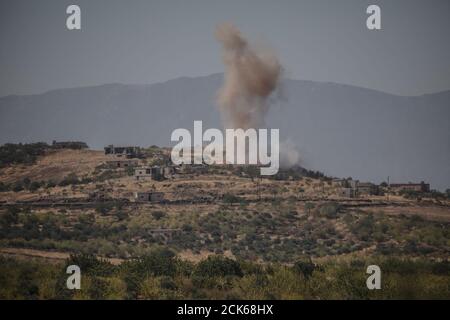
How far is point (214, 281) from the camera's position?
38406 mm

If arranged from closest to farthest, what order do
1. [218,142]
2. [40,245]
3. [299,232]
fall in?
1. [40,245]
2. [299,232]
3. [218,142]

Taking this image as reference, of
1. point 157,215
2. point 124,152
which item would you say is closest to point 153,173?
point 124,152

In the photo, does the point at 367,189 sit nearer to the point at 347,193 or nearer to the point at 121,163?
the point at 347,193

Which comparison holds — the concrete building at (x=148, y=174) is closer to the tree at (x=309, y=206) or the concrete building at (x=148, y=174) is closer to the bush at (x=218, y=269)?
the tree at (x=309, y=206)

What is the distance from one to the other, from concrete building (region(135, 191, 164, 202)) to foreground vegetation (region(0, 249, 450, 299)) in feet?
101

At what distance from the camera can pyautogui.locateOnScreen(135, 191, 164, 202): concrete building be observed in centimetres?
7438

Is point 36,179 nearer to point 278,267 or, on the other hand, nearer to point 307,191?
point 307,191

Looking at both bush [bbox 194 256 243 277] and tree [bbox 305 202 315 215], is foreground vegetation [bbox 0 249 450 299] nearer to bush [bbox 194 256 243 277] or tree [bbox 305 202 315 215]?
bush [bbox 194 256 243 277]

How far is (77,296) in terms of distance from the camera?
35.0m

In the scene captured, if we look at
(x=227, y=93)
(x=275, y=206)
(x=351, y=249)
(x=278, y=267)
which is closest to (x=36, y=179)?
(x=227, y=93)

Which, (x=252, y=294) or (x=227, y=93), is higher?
(x=227, y=93)

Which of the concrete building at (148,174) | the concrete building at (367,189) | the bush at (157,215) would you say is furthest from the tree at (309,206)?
the concrete building at (148,174)

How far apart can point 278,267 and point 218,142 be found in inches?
2697
